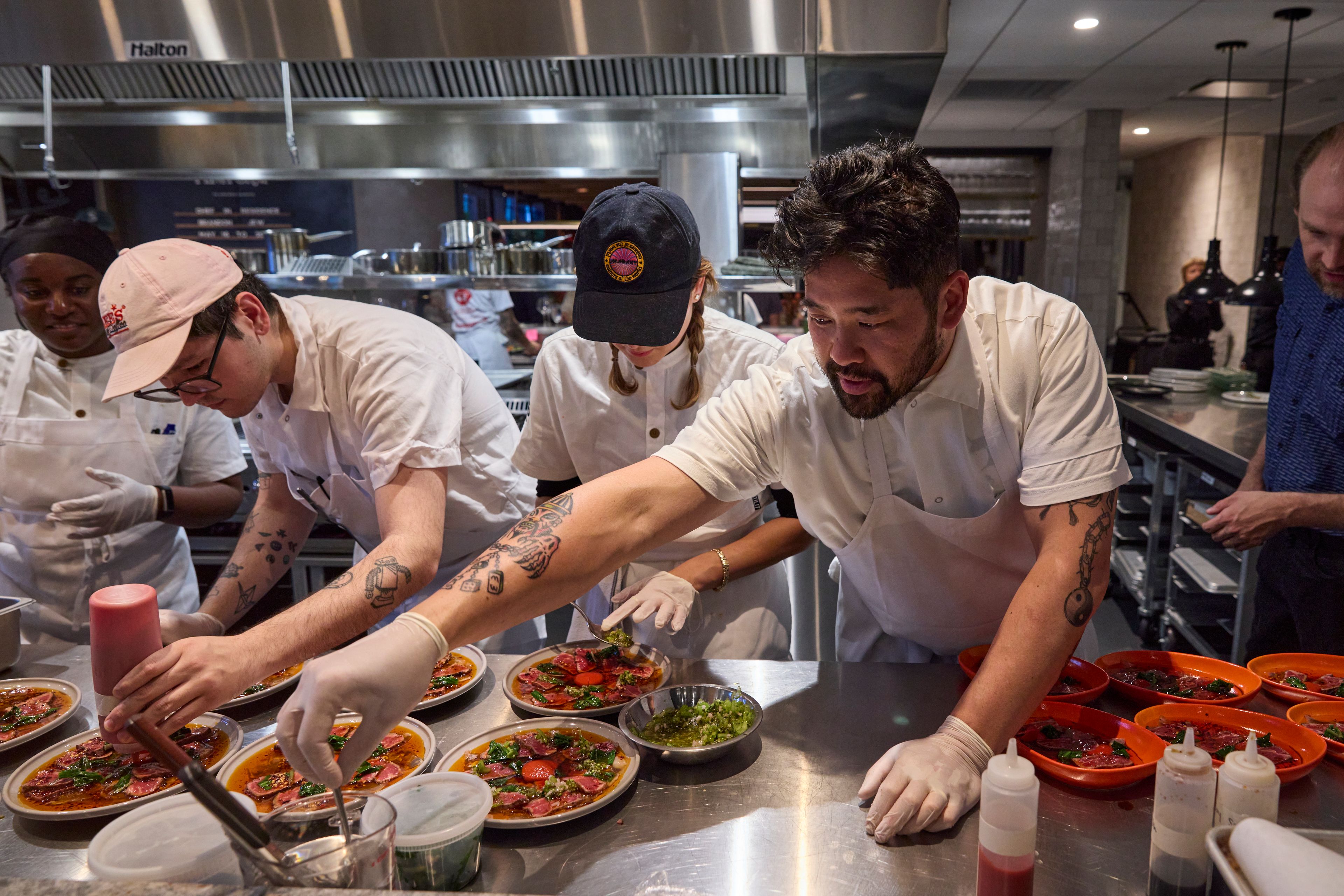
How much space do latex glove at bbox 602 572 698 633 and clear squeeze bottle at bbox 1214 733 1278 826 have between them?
3.21ft

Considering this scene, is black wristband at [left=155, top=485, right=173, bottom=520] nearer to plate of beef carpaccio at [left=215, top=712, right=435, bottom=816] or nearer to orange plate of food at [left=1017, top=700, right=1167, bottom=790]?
plate of beef carpaccio at [left=215, top=712, right=435, bottom=816]

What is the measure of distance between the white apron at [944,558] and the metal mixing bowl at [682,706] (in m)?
0.38

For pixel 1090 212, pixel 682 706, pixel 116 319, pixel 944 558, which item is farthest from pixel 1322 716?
pixel 1090 212

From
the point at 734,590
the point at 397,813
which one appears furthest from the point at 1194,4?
the point at 397,813

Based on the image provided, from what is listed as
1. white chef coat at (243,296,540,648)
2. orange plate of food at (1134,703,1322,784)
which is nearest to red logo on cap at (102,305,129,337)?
white chef coat at (243,296,540,648)

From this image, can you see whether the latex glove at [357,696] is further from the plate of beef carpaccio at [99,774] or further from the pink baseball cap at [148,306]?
the pink baseball cap at [148,306]

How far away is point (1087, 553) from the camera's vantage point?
1377 mm

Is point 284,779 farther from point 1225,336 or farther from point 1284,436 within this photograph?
point 1225,336

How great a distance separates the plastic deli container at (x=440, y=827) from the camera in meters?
1.04

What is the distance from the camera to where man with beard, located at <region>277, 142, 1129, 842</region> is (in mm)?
1223

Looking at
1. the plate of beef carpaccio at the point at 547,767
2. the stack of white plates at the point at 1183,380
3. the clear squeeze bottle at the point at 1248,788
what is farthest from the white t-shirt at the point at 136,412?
the stack of white plates at the point at 1183,380

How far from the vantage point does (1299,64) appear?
611cm

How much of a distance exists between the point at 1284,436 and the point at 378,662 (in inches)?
102

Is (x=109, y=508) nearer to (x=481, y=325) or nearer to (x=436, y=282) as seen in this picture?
(x=436, y=282)
